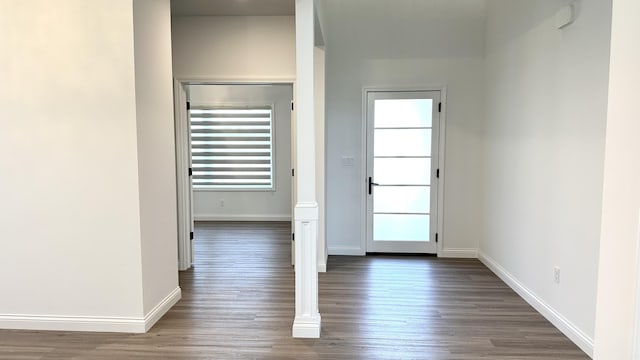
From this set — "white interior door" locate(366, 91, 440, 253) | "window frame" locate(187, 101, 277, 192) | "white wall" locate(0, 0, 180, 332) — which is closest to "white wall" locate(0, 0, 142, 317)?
"white wall" locate(0, 0, 180, 332)

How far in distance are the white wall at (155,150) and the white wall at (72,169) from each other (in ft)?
0.10

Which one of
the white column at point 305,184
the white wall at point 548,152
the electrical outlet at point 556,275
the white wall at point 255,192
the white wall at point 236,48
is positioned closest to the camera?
the white wall at point 548,152

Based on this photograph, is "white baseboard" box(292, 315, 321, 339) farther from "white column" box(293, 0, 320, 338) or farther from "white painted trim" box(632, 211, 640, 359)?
"white painted trim" box(632, 211, 640, 359)

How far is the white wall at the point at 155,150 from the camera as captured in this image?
2980mm

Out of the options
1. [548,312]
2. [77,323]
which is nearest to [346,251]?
[548,312]

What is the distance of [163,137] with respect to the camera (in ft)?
11.0

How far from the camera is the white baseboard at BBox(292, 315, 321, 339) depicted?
2.91 m

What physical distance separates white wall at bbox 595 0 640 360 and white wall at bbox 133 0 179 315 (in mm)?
2731

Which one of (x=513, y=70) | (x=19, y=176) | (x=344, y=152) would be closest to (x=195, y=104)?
(x=344, y=152)

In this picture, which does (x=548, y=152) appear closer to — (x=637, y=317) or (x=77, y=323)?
(x=637, y=317)

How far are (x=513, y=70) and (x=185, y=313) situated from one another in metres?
3.67

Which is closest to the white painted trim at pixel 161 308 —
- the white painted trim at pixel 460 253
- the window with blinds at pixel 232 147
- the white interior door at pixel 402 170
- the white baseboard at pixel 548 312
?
the white interior door at pixel 402 170

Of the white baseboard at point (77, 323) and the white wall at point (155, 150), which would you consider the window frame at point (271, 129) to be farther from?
the white baseboard at point (77, 323)

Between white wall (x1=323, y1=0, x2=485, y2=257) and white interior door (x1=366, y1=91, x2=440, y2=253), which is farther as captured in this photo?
white interior door (x1=366, y1=91, x2=440, y2=253)
